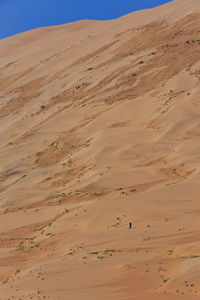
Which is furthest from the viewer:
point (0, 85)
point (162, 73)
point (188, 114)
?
point (0, 85)

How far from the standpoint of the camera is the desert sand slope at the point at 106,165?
17156mm

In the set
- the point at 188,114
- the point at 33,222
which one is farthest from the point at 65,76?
the point at 33,222

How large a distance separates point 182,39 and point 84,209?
2596cm

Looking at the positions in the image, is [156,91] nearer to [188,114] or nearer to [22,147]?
[188,114]

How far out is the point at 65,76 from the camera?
4978 centimetres

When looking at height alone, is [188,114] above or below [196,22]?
below

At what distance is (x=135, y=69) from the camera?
44875 millimetres

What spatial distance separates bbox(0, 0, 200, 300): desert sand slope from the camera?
17.2m

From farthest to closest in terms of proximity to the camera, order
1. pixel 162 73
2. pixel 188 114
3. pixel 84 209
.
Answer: pixel 162 73
pixel 188 114
pixel 84 209

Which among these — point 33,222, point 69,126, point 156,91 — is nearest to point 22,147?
point 69,126

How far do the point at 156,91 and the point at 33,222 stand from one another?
16203mm

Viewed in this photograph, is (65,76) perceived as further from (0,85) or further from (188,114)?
(188,114)

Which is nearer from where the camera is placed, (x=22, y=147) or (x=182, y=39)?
(x=22, y=147)

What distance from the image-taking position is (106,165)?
30281 mm
